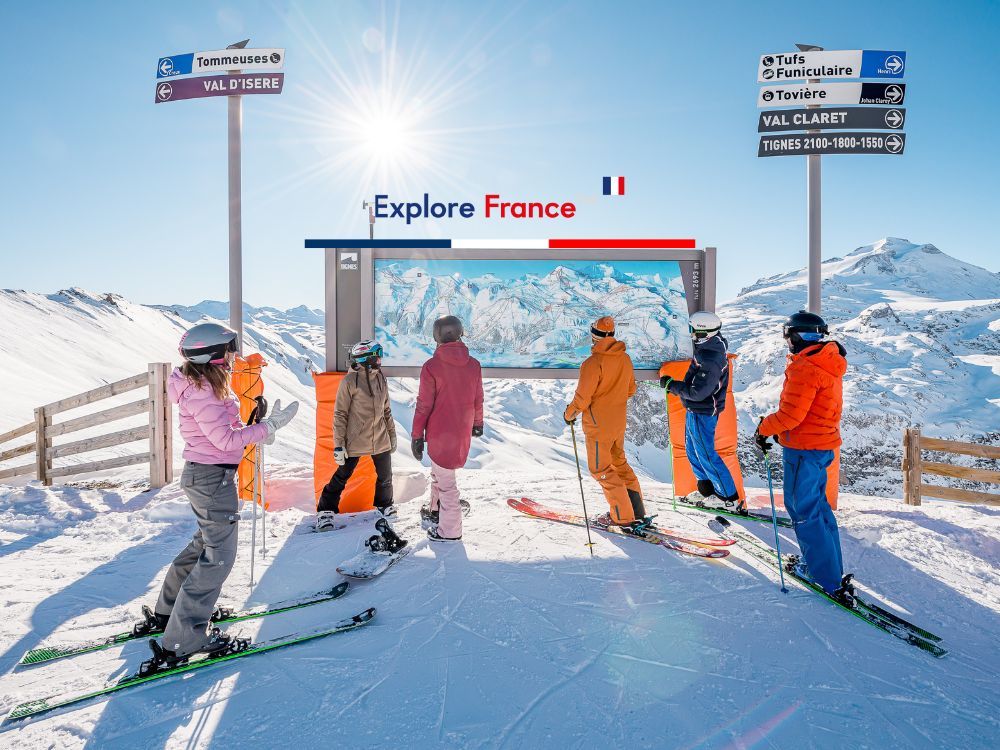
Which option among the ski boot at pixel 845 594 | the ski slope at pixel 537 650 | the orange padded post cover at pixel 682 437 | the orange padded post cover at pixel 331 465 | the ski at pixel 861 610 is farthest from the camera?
the orange padded post cover at pixel 331 465

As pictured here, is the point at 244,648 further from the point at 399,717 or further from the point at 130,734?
the point at 399,717

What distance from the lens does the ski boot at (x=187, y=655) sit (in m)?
2.68

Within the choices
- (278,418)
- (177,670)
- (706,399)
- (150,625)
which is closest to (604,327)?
(706,399)

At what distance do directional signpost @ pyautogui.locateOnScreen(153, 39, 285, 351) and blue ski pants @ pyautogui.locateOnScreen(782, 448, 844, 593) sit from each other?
5.93m

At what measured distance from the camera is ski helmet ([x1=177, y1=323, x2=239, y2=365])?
274cm

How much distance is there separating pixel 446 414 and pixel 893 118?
5781mm

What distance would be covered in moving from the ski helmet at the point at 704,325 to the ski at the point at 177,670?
3.94m

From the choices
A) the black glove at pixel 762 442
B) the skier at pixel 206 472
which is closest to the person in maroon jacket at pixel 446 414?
the skier at pixel 206 472

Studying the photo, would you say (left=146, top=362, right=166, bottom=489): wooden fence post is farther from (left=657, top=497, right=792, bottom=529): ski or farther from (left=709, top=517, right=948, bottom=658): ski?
(left=709, top=517, right=948, bottom=658): ski

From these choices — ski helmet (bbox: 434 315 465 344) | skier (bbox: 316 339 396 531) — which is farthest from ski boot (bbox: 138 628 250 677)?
ski helmet (bbox: 434 315 465 344)

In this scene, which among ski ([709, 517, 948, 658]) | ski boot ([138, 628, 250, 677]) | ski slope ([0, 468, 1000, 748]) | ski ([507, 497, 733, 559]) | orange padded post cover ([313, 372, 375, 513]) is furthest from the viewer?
orange padded post cover ([313, 372, 375, 513])

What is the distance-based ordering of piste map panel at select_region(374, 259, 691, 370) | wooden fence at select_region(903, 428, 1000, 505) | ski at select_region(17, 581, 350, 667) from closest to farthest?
ski at select_region(17, 581, 350, 667)
wooden fence at select_region(903, 428, 1000, 505)
piste map panel at select_region(374, 259, 691, 370)

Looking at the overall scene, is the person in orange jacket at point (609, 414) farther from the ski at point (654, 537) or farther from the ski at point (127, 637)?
the ski at point (127, 637)

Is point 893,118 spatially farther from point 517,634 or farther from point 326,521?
point 326,521
